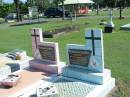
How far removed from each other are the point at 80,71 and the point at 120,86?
50.4 inches

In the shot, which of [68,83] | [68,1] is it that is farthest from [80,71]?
[68,1]

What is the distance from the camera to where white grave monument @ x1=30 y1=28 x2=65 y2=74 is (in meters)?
9.20

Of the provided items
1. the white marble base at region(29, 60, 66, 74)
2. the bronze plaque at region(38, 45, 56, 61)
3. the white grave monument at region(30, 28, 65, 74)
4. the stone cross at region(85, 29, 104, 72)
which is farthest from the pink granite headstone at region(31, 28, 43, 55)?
the stone cross at region(85, 29, 104, 72)

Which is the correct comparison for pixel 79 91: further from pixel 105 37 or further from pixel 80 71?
pixel 105 37

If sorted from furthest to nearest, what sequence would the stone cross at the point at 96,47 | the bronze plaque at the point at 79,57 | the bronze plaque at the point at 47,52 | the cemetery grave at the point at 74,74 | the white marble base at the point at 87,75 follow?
the bronze plaque at the point at 47,52
the bronze plaque at the point at 79,57
the stone cross at the point at 96,47
the white marble base at the point at 87,75
the cemetery grave at the point at 74,74

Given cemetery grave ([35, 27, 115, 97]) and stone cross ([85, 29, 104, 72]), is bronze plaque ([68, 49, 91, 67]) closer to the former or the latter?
cemetery grave ([35, 27, 115, 97])

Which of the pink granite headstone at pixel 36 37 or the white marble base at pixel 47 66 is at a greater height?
the pink granite headstone at pixel 36 37

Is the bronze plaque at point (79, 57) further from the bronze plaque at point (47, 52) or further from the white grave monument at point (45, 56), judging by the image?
the bronze plaque at point (47, 52)

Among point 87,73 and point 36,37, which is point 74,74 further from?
point 36,37

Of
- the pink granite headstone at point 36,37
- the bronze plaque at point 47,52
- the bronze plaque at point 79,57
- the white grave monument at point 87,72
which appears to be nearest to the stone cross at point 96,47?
the white grave monument at point 87,72


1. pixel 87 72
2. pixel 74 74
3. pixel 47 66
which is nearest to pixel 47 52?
pixel 47 66

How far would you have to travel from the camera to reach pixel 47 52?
9.62 meters

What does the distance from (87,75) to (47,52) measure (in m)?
2.07

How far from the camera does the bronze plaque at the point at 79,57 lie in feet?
27.5
